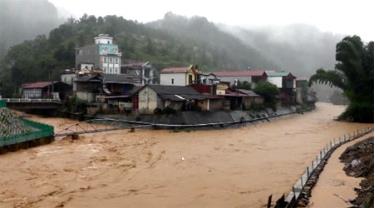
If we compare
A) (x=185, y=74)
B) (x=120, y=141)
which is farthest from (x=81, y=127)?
(x=185, y=74)

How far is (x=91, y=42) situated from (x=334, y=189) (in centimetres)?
6479

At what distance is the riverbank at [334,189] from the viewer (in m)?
13.2

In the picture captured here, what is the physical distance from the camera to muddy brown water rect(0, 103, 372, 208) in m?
14.2

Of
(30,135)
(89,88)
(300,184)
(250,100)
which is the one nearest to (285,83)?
(250,100)

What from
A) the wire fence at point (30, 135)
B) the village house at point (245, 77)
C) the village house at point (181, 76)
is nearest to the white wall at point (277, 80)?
the village house at point (245, 77)

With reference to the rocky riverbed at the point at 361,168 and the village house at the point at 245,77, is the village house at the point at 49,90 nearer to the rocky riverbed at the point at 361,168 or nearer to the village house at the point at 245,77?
the village house at the point at 245,77

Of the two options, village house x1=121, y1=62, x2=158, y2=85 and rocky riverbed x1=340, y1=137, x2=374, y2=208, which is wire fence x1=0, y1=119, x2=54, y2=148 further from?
village house x1=121, y1=62, x2=158, y2=85

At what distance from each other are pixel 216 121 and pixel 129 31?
61880mm

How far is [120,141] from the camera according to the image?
28.9m

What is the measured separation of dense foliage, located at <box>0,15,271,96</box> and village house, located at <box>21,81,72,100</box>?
6.61 meters

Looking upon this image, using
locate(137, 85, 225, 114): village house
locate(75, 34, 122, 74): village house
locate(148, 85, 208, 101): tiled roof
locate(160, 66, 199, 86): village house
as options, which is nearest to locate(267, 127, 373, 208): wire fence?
locate(137, 85, 225, 114): village house

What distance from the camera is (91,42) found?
74.9m

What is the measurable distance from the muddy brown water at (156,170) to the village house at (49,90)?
1834cm

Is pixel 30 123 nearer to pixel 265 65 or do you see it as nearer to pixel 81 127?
pixel 81 127
